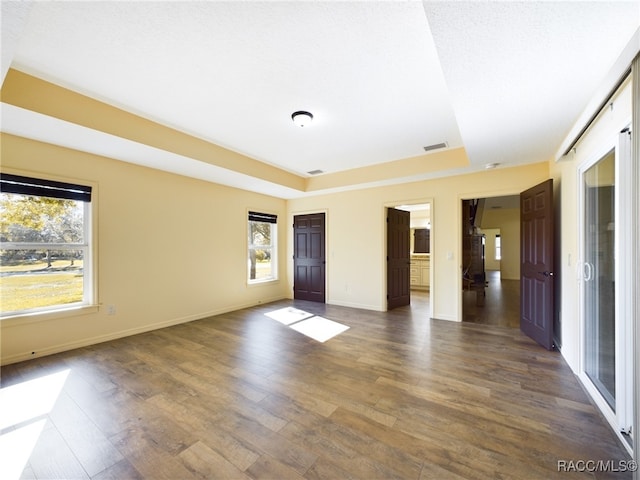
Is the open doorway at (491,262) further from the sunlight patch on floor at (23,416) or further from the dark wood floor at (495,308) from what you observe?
the sunlight patch on floor at (23,416)

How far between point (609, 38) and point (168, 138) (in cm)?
404

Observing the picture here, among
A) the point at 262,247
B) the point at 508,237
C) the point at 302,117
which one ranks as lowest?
the point at 262,247

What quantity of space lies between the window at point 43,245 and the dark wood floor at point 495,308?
19.4 feet


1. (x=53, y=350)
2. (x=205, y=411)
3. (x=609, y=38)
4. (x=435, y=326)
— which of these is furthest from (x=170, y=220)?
(x=609, y=38)

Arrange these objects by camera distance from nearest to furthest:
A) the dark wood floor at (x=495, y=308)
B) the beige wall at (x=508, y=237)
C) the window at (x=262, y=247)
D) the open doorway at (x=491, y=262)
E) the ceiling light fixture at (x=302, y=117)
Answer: the ceiling light fixture at (x=302, y=117), the dark wood floor at (x=495, y=308), the open doorway at (x=491, y=262), the window at (x=262, y=247), the beige wall at (x=508, y=237)

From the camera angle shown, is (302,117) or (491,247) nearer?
(302,117)

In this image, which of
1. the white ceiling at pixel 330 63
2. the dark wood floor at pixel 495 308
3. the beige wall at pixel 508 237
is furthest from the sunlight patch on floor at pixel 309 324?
the beige wall at pixel 508 237

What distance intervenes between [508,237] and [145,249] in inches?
471

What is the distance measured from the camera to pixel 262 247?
6.26 meters

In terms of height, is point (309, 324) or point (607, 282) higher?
point (607, 282)

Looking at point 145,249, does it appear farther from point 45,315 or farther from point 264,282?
point 264,282

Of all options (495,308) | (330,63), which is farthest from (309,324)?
(495,308)

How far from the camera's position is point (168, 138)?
11.1 ft

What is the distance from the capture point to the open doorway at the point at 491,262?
5.20m
